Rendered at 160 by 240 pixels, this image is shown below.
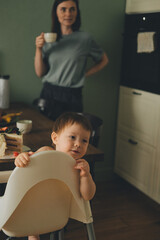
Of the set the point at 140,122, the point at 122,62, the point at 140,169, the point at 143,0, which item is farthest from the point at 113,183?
the point at 143,0

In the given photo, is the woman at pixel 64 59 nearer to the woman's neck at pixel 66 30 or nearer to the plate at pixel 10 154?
the woman's neck at pixel 66 30

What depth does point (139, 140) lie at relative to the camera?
298 centimetres

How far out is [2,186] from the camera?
7.02ft

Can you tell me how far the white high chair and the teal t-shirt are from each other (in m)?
1.57

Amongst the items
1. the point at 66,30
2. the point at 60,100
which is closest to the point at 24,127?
the point at 60,100

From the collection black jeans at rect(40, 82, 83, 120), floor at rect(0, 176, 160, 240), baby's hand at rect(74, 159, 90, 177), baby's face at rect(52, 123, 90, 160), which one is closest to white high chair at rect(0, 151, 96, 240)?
baby's hand at rect(74, 159, 90, 177)

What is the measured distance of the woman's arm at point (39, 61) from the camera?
2.55m

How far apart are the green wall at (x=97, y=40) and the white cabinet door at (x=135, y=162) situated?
0.16m

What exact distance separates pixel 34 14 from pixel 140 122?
4.32 ft

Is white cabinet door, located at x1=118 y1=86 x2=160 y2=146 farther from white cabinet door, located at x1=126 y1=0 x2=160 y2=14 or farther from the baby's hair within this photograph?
the baby's hair

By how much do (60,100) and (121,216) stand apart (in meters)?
1.06

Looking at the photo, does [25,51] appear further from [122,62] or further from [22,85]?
[122,62]

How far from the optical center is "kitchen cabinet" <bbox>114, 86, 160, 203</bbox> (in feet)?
9.05

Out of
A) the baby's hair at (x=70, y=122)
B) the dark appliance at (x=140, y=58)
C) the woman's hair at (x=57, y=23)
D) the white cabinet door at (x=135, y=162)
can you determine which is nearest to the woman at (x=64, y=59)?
the woman's hair at (x=57, y=23)
